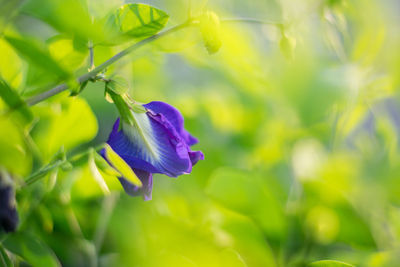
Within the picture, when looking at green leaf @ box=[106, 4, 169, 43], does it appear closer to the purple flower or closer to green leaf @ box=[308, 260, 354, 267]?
the purple flower

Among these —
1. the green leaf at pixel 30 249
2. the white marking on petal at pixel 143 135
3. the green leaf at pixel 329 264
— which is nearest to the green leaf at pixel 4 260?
the green leaf at pixel 30 249

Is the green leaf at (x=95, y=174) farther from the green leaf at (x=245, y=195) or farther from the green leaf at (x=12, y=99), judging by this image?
the green leaf at (x=245, y=195)

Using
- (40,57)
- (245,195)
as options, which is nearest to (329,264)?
(245,195)

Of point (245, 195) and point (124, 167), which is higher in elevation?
point (124, 167)

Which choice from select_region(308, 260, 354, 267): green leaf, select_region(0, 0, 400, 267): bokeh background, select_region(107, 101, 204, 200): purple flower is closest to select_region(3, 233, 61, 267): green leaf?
select_region(0, 0, 400, 267): bokeh background

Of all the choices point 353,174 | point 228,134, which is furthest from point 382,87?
point 228,134

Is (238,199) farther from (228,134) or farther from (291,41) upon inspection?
(228,134)

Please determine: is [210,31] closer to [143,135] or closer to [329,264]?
[143,135]
